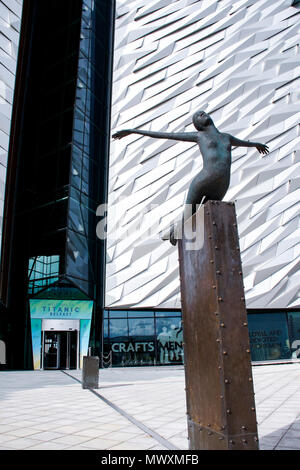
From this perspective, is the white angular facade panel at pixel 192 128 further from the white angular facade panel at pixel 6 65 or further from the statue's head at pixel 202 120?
the statue's head at pixel 202 120

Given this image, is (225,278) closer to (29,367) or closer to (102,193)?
(29,367)

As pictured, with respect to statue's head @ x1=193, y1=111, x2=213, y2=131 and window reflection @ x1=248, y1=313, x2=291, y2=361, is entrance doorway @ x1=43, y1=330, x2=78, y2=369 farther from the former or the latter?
statue's head @ x1=193, y1=111, x2=213, y2=131

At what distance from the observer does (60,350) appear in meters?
22.6

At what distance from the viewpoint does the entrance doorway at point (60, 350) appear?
22219 millimetres

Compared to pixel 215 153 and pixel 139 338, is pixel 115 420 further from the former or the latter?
pixel 139 338

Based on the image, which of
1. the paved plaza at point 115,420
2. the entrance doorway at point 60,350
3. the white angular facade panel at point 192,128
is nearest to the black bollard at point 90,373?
the paved plaza at point 115,420

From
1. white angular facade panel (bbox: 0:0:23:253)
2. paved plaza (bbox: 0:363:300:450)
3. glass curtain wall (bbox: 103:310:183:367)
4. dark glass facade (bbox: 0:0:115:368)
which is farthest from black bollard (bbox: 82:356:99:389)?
glass curtain wall (bbox: 103:310:183:367)

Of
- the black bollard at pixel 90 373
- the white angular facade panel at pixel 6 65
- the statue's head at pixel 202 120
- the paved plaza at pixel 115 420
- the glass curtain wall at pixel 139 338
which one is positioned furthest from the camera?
the glass curtain wall at pixel 139 338

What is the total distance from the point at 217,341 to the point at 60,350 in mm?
21302

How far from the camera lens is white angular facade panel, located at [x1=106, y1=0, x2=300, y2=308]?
72.4ft

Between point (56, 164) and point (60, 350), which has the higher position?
point (56, 164)

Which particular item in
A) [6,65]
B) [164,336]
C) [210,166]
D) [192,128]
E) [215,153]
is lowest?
[164,336]

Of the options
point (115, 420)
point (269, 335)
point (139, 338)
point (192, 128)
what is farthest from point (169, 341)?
point (115, 420)

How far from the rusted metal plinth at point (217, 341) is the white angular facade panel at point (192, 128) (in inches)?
725
